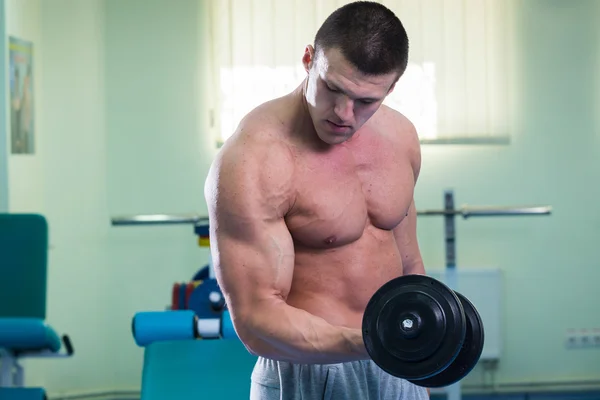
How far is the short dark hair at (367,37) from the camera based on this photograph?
157 centimetres

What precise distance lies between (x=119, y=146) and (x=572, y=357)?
7.59ft

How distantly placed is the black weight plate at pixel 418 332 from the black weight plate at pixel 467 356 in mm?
71

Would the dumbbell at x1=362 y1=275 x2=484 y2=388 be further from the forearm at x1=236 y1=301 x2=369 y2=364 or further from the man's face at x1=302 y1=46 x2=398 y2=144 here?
the man's face at x1=302 y1=46 x2=398 y2=144


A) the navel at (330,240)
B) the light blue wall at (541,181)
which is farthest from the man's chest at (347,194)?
the light blue wall at (541,181)

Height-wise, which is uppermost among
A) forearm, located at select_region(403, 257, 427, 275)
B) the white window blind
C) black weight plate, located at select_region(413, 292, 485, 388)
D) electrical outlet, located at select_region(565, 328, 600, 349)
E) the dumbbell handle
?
the white window blind

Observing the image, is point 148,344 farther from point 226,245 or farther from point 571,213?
point 571,213

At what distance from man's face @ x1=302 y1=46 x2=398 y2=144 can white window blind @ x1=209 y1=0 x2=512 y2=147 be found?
7.79 feet

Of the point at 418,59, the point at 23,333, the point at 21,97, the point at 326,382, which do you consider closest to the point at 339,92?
the point at 326,382

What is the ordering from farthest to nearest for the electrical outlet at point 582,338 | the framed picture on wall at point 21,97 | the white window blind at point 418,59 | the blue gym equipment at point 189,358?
1. the electrical outlet at point 582,338
2. the white window blind at point 418,59
3. the framed picture on wall at point 21,97
4. the blue gym equipment at point 189,358

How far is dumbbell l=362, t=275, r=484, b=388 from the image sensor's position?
4.66 ft

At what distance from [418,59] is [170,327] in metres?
2.09

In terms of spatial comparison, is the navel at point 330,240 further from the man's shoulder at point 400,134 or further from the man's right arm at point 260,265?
the man's shoulder at point 400,134

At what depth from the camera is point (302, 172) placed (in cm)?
170

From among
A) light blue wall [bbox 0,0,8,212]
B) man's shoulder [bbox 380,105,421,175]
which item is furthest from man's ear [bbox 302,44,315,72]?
light blue wall [bbox 0,0,8,212]
